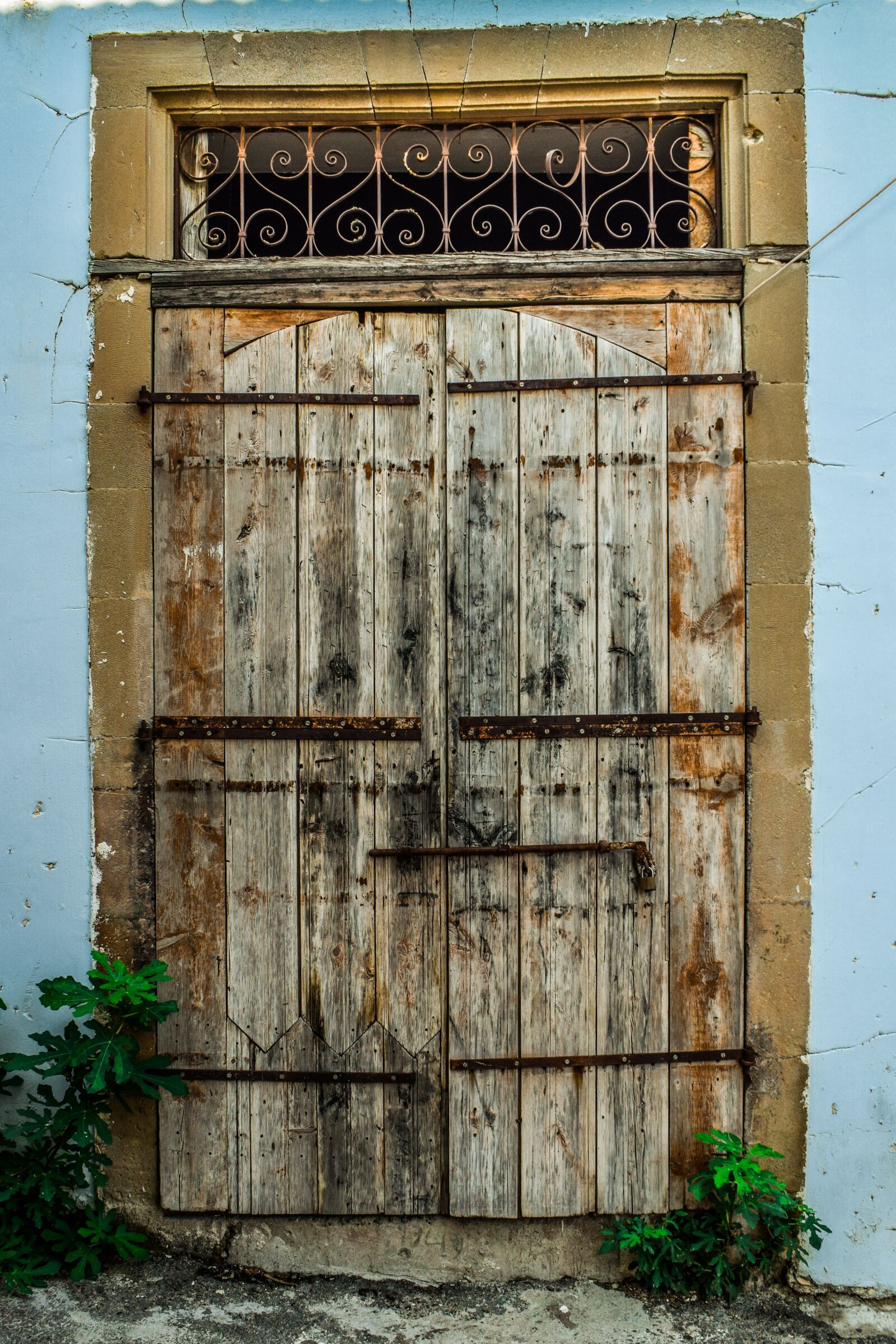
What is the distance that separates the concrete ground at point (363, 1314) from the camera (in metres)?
2.28

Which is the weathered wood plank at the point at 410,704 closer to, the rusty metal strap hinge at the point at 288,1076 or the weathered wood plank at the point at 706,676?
the rusty metal strap hinge at the point at 288,1076

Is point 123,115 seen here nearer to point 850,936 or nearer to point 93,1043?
point 93,1043

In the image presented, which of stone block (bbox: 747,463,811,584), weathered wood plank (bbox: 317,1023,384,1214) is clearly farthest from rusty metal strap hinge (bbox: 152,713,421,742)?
stone block (bbox: 747,463,811,584)

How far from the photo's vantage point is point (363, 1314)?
2367 mm

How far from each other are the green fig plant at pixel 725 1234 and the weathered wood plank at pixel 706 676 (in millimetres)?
315

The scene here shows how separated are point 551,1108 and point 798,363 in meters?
2.26

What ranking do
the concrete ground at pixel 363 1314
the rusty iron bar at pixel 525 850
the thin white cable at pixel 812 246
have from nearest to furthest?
the concrete ground at pixel 363 1314 → the thin white cable at pixel 812 246 → the rusty iron bar at pixel 525 850

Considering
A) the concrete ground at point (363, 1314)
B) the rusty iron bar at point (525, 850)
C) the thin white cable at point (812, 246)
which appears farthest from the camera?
the rusty iron bar at point (525, 850)

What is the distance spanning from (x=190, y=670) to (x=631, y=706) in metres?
Answer: 1.29

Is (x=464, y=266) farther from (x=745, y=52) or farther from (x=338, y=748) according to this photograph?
(x=338, y=748)

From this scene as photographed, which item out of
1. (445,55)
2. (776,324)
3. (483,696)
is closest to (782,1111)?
(483,696)

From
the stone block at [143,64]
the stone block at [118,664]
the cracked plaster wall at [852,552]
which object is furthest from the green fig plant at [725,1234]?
the stone block at [143,64]

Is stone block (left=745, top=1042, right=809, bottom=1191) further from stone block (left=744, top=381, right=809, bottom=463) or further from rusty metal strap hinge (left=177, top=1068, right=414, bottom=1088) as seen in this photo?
stone block (left=744, top=381, right=809, bottom=463)

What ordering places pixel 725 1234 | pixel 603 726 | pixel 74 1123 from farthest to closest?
pixel 603 726
pixel 725 1234
pixel 74 1123
